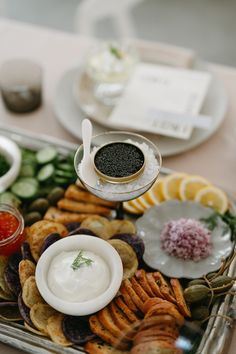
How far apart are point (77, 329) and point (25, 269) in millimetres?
192

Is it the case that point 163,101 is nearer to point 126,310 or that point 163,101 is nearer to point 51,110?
point 51,110

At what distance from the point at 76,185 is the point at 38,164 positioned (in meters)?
0.16

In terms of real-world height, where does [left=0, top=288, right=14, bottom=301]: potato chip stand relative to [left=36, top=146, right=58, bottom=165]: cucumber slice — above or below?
below

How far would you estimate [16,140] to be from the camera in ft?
5.40

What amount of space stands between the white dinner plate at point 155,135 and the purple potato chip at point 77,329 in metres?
0.66

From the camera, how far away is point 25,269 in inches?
48.4

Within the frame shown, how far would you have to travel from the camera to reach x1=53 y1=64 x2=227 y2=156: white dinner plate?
5.49 feet

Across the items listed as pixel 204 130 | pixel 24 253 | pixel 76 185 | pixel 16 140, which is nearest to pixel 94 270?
pixel 24 253

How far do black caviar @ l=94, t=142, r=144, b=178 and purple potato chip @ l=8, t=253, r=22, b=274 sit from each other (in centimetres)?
31

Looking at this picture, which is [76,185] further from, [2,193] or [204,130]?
[204,130]

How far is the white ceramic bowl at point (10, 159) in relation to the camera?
1.48 metres

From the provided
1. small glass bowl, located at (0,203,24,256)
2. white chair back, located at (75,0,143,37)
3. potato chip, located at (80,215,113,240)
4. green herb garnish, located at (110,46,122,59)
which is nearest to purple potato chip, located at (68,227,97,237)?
potato chip, located at (80,215,113,240)

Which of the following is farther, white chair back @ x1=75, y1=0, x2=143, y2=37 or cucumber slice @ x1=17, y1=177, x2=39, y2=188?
white chair back @ x1=75, y1=0, x2=143, y2=37

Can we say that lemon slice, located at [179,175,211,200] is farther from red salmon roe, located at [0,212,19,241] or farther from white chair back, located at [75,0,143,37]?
white chair back, located at [75,0,143,37]
